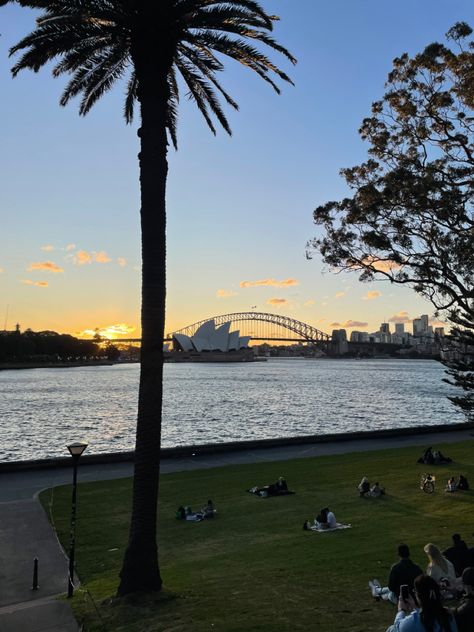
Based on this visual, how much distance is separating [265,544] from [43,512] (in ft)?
23.9

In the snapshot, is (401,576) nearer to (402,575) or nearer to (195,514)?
(402,575)

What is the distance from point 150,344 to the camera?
391 inches

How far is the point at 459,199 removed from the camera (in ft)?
50.6

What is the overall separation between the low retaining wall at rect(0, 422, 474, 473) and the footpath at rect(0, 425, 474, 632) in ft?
0.24

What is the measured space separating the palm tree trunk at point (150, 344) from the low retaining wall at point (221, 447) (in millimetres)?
15242

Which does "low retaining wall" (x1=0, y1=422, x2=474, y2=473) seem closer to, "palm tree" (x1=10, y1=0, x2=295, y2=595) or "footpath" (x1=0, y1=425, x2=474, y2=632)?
"footpath" (x1=0, y1=425, x2=474, y2=632)

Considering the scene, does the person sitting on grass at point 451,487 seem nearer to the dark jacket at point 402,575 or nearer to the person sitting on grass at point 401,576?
the person sitting on grass at point 401,576

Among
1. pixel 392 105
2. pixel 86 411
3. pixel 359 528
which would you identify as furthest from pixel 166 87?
pixel 86 411

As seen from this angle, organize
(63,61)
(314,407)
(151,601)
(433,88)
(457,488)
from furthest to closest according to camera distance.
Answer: (314,407)
(457,488)
(433,88)
(63,61)
(151,601)

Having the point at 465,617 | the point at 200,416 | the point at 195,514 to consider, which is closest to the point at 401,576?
the point at 465,617

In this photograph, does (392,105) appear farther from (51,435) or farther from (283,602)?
(51,435)

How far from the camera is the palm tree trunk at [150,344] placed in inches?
381

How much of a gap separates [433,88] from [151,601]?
1396 cm

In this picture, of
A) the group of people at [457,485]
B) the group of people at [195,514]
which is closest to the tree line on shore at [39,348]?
the group of people at [195,514]
